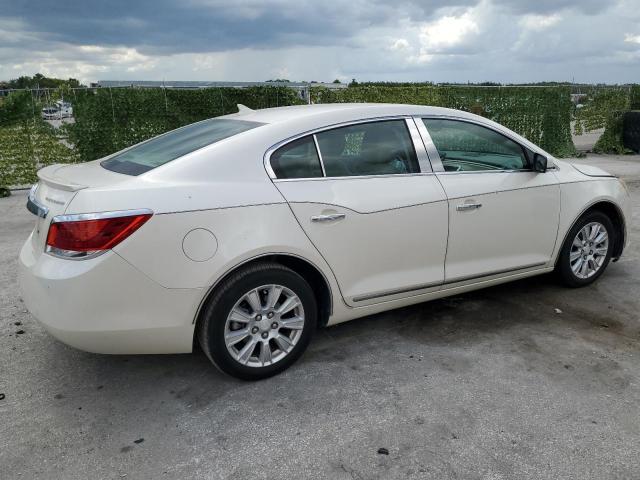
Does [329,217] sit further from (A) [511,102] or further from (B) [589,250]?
(A) [511,102]

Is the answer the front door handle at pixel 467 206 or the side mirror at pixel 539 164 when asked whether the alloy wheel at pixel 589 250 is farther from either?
the front door handle at pixel 467 206

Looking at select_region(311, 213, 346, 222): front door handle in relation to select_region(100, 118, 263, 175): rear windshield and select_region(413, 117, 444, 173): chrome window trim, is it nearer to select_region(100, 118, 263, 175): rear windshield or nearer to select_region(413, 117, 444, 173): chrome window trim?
select_region(100, 118, 263, 175): rear windshield

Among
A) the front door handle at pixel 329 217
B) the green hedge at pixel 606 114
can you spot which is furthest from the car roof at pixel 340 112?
the green hedge at pixel 606 114

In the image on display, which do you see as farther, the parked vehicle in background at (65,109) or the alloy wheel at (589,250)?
the parked vehicle in background at (65,109)

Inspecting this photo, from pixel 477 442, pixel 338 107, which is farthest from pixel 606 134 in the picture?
pixel 477 442

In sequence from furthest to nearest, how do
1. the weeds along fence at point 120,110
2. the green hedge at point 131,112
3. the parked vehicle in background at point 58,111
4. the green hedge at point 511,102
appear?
the green hedge at point 511,102, the green hedge at point 131,112, the parked vehicle in background at point 58,111, the weeds along fence at point 120,110

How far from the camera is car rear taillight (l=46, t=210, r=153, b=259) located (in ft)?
9.58

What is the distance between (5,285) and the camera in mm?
5238

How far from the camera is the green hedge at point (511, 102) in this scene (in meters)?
13.7

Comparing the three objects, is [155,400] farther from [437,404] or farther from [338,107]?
[338,107]

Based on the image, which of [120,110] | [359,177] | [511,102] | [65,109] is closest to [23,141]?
[65,109]

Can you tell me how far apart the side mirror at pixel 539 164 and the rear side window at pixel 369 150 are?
109 cm

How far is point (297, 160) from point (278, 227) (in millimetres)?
468

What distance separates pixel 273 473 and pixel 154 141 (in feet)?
7.97
